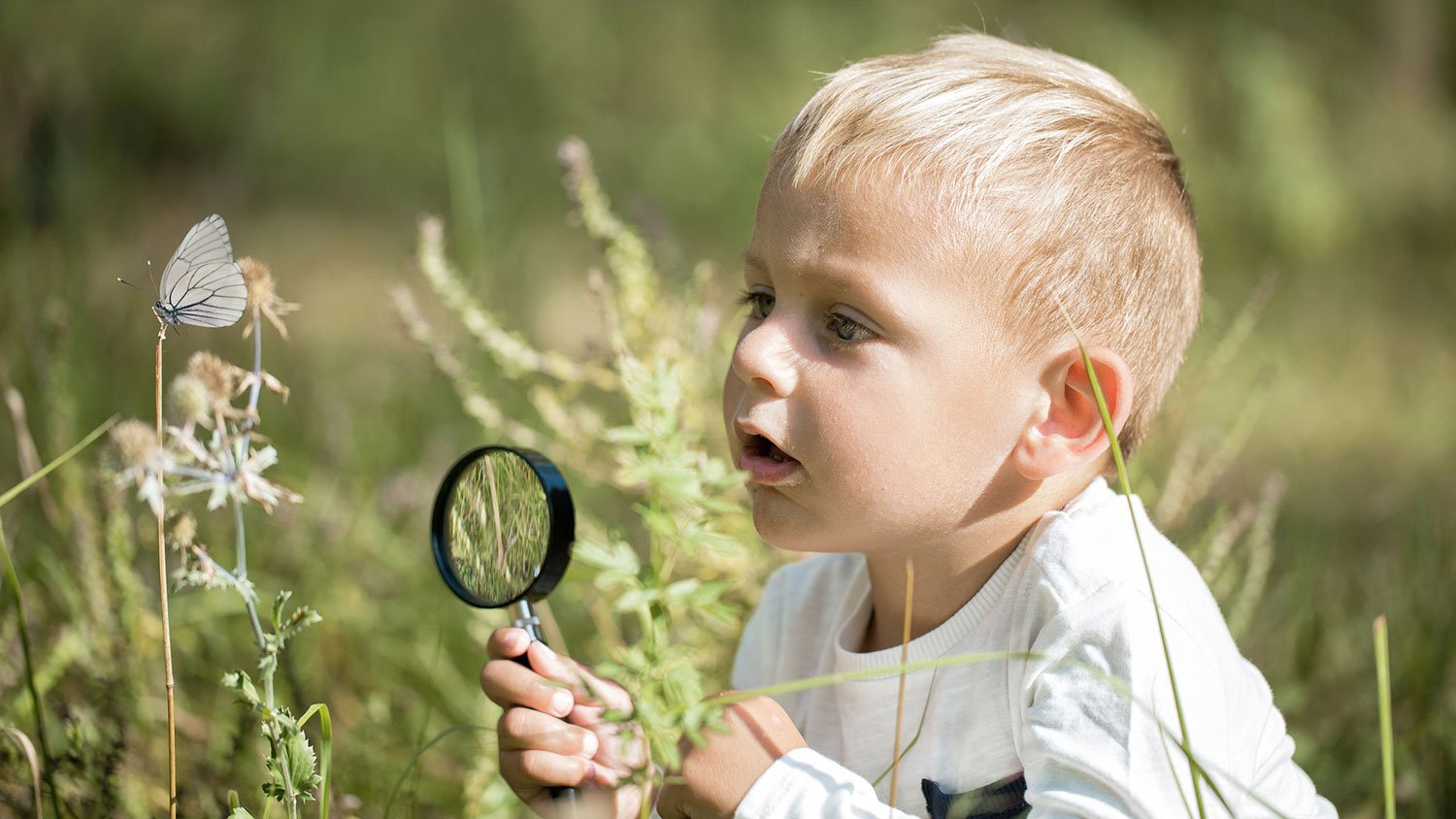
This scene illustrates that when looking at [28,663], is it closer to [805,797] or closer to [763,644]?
[805,797]

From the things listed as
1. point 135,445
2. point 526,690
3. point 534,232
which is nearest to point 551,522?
point 526,690

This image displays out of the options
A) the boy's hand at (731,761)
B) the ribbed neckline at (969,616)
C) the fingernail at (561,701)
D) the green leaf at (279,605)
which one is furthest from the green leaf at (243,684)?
the ribbed neckline at (969,616)

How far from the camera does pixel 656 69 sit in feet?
23.1

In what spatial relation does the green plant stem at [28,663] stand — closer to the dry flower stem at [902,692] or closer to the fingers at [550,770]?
the fingers at [550,770]

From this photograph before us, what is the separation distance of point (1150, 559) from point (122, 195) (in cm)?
340

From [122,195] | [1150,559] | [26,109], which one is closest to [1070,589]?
[1150,559]

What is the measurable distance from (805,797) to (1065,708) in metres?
0.27

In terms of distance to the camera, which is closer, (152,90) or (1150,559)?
(1150,559)

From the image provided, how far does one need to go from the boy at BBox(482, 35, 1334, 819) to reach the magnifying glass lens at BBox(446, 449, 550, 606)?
0.07m

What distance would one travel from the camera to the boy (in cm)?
138

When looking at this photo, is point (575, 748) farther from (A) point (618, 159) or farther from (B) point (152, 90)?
(B) point (152, 90)

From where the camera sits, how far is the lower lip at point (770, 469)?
4.88 ft

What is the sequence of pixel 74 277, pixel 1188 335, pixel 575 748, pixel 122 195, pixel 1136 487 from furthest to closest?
pixel 122 195, pixel 74 277, pixel 1136 487, pixel 1188 335, pixel 575 748

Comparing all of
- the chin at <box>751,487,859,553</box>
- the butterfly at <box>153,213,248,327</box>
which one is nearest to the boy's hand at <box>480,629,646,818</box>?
the chin at <box>751,487,859,553</box>
